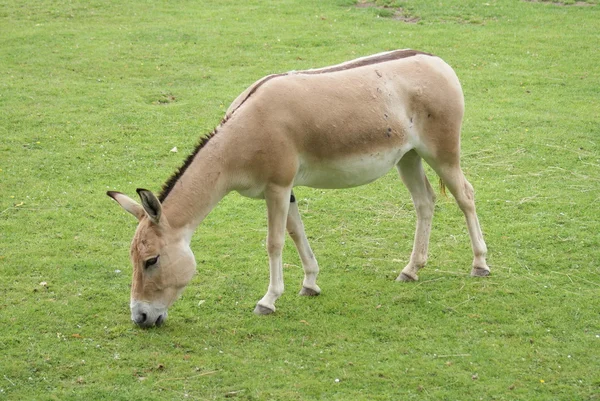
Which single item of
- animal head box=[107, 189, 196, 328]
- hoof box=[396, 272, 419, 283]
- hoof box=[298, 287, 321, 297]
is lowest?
hoof box=[396, 272, 419, 283]

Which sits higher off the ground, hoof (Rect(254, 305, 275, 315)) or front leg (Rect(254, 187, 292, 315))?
front leg (Rect(254, 187, 292, 315))

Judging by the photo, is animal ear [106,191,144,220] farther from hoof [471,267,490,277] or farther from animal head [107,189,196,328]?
hoof [471,267,490,277]

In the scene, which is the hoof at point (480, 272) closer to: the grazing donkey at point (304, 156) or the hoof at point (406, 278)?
the grazing donkey at point (304, 156)

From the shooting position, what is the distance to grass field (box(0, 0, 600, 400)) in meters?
6.33

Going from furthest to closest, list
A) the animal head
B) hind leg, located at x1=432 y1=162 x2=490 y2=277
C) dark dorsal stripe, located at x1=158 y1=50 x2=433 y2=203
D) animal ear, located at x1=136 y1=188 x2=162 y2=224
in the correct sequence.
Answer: hind leg, located at x1=432 y1=162 x2=490 y2=277, dark dorsal stripe, located at x1=158 y1=50 x2=433 y2=203, the animal head, animal ear, located at x1=136 y1=188 x2=162 y2=224

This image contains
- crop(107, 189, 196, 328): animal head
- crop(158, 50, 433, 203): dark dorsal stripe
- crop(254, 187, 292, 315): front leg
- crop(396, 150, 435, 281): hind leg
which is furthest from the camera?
crop(396, 150, 435, 281): hind leg

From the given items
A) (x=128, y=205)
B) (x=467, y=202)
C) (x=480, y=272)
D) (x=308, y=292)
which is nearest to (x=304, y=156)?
(x=308, y=292)

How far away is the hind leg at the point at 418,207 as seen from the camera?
806cm

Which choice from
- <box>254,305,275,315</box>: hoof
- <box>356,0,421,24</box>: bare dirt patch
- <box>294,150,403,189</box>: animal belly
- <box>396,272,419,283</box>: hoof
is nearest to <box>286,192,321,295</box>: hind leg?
<box>294,150,403,189</box>: animal belly

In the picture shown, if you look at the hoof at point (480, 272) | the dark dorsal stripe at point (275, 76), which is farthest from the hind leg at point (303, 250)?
the hoof at point (480, 272)

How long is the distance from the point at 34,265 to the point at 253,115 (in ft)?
9.90

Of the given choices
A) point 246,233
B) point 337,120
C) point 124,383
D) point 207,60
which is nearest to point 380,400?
point 124,383

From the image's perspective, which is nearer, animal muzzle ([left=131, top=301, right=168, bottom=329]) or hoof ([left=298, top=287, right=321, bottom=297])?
animal muzzle ([left=131, top=301, right=168, bottom=329])

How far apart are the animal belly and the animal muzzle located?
5.40ft
